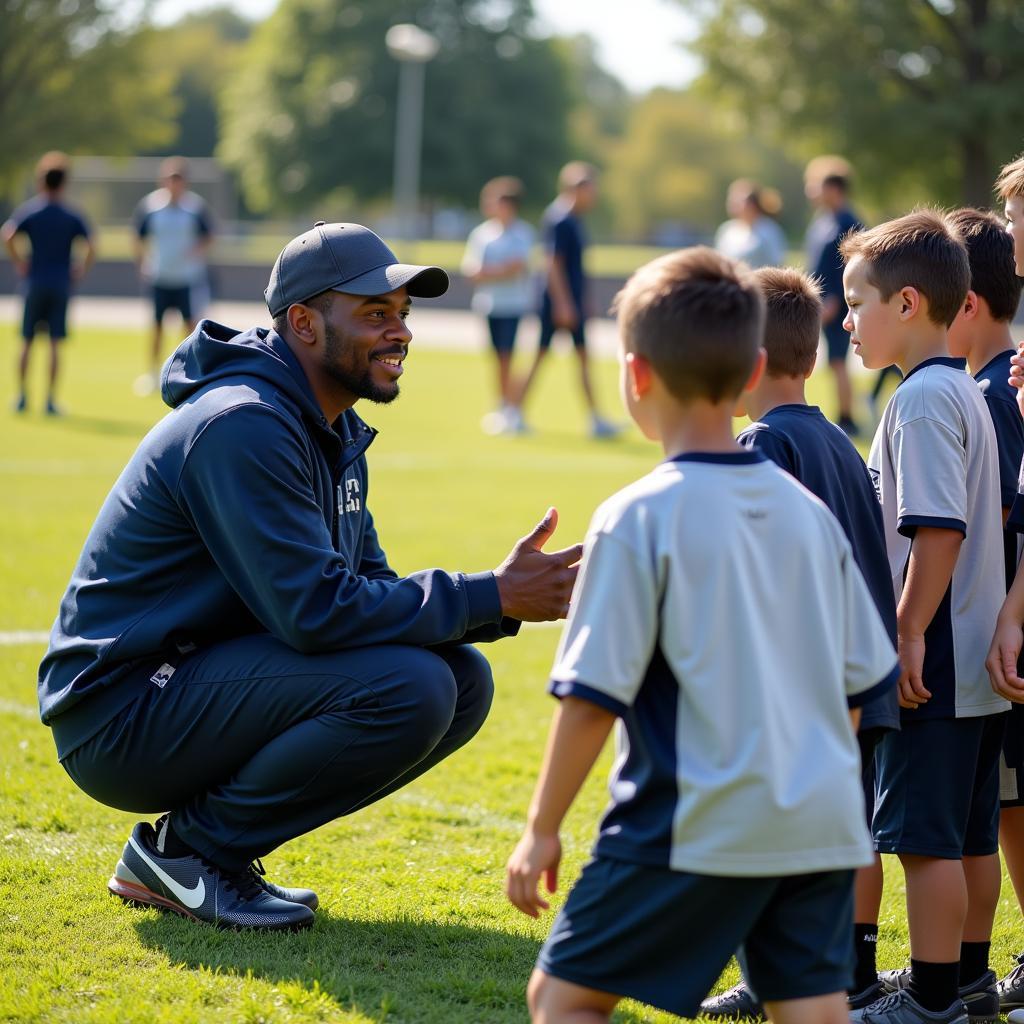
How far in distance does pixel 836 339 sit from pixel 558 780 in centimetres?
1183

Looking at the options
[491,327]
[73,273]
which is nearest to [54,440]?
[73,273]

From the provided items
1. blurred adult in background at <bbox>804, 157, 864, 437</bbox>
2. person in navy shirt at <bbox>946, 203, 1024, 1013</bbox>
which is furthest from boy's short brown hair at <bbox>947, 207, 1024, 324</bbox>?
blurred adult in background at <bbox>804, 157, 864, 437</bbox>

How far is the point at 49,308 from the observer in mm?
15555

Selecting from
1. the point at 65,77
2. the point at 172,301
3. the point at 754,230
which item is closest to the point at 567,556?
the point at 754,230

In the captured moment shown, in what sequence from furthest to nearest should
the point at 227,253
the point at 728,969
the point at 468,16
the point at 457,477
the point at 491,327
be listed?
the point at 468,16 < the point at 227,253 < the point at 491,327 < the point at 457,477 < the point at 728,969

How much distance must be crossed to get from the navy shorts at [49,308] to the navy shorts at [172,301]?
168cm

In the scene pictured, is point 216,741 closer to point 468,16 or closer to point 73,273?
point 73,273

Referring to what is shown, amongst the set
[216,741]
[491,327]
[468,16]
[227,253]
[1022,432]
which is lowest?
[216,741]

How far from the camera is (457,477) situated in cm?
1170

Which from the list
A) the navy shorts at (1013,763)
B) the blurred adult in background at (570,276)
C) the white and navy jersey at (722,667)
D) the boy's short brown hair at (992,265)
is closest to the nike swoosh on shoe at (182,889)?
the white and navy jersey at (722,667)

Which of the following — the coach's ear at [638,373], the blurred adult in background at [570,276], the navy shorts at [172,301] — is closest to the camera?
the coach's ear at [638,373]

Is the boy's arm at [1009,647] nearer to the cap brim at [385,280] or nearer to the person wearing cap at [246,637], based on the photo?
the person wearing cap at [246,637]

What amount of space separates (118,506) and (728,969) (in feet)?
6.40

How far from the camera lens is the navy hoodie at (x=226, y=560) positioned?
355cm
